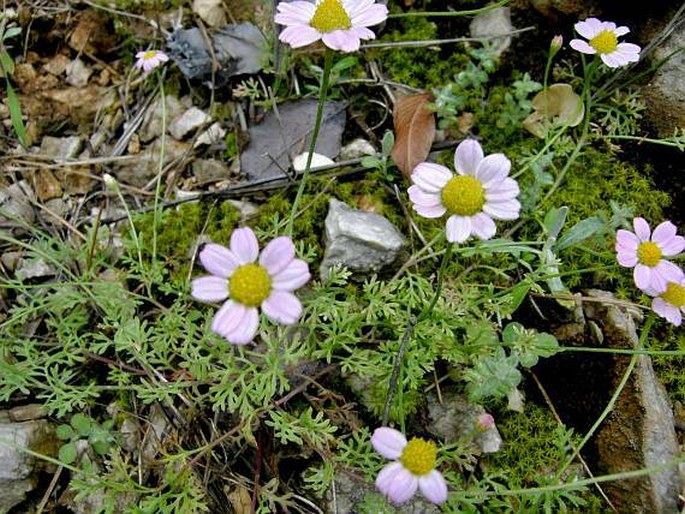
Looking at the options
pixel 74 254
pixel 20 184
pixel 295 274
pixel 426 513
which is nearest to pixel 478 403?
pixel 426 513

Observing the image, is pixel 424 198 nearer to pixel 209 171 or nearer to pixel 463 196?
pixel 463 196

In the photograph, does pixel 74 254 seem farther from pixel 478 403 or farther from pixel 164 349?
pixel 478 403

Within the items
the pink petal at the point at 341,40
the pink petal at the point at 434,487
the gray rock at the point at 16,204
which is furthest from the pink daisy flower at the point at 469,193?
the gray rock at the point at 16,204

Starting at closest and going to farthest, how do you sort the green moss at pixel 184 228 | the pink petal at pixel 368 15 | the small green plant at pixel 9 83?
the pink petal at pixel 368 15
the green moss at pixel 184 228
the small green plant at pixel 9 83

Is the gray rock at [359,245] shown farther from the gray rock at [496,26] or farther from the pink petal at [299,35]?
the gray rock at [496,26]

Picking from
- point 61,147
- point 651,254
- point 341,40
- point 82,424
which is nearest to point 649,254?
point 651,254
